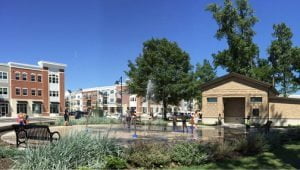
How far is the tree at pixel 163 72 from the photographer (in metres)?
47.0

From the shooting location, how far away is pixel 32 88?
78062 mm

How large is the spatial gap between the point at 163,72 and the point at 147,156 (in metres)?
37.1

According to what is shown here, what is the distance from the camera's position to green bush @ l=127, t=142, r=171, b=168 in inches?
377

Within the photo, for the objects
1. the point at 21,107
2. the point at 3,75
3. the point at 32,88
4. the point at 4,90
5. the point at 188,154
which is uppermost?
the point at 3,75

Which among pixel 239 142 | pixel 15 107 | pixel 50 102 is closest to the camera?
pixel 239 142

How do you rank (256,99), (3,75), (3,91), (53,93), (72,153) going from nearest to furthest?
1. (72,153)
2. (256,99)
3. (3,75)
4. (3,91)
5. (53,93)

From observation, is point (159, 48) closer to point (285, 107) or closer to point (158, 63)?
point (158, 63)

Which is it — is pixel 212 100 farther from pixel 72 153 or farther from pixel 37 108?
pixel 37 108

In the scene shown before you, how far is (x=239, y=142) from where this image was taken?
40.8ft

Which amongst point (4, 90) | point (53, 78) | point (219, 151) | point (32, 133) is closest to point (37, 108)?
point (53, 78)

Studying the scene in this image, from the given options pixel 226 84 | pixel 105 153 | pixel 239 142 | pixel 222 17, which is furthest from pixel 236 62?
pixel 105 153

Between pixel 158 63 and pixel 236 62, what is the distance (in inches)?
442

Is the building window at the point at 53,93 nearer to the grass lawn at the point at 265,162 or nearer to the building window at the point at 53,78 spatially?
the building window at the point at 53,78

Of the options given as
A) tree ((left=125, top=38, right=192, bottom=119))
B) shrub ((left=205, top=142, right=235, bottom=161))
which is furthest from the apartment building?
shrub ((left=205, top=142, right=235, bottom=161))
